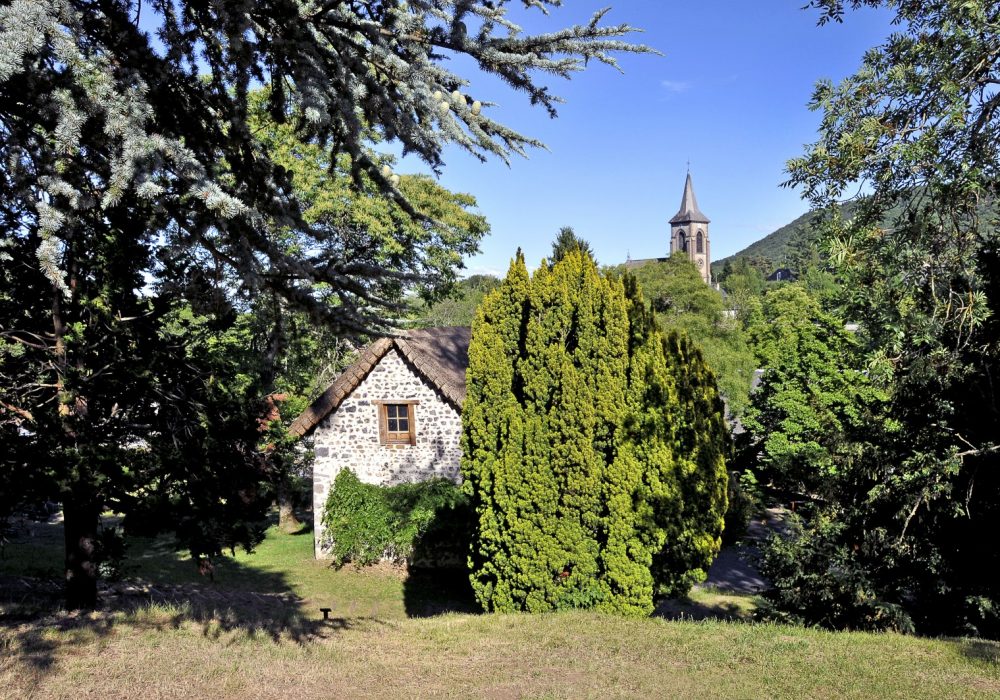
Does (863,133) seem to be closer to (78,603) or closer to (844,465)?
(844,465)

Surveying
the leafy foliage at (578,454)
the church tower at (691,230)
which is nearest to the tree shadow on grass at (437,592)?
the leafy foliage at (578,454)

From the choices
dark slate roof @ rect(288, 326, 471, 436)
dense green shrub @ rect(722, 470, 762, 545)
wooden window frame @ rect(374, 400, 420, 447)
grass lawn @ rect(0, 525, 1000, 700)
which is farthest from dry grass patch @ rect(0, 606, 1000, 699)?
dense green shrub @ rect(722, 470, 762, 545)

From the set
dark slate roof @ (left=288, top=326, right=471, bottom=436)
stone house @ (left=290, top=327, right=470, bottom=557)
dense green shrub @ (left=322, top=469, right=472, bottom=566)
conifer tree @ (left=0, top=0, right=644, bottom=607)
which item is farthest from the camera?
stone house @ (left=290, top=327, right=470, bottom=557)

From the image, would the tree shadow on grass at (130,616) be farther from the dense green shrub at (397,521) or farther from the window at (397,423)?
the window at (397,423)

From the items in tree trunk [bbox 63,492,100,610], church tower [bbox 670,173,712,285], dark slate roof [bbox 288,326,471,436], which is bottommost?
tree trunk [bbox 63,492,100,610]

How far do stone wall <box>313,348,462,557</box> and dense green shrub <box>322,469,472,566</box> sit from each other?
286mm

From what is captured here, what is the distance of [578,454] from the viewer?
10.6 metres

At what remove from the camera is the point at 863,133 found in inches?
328

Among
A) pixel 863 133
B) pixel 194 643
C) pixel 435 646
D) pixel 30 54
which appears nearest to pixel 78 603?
pixel 194 643

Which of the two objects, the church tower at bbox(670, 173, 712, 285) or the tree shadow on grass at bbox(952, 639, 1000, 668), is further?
the church tower at bbox(670, 173, 712, 285)

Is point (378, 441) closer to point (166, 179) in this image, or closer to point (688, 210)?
point (166, 179)

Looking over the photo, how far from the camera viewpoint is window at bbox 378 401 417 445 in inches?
706

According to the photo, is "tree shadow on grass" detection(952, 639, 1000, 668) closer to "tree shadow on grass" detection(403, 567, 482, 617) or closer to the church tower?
"tree shadow on grass" detection(403, 567, 482, 617)

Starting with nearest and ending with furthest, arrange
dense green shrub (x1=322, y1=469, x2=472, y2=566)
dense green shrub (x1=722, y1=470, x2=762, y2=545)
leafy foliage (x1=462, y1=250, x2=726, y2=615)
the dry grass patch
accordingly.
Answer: the dry grass patch → leafy foliage (x1=462, y1=250, x2=726, y2=615) → dense green shrub (x1=322, y1=469, x2=472, y2=566) → dense green shrub (x1=722, y1=470, x2=762, y2=545)
